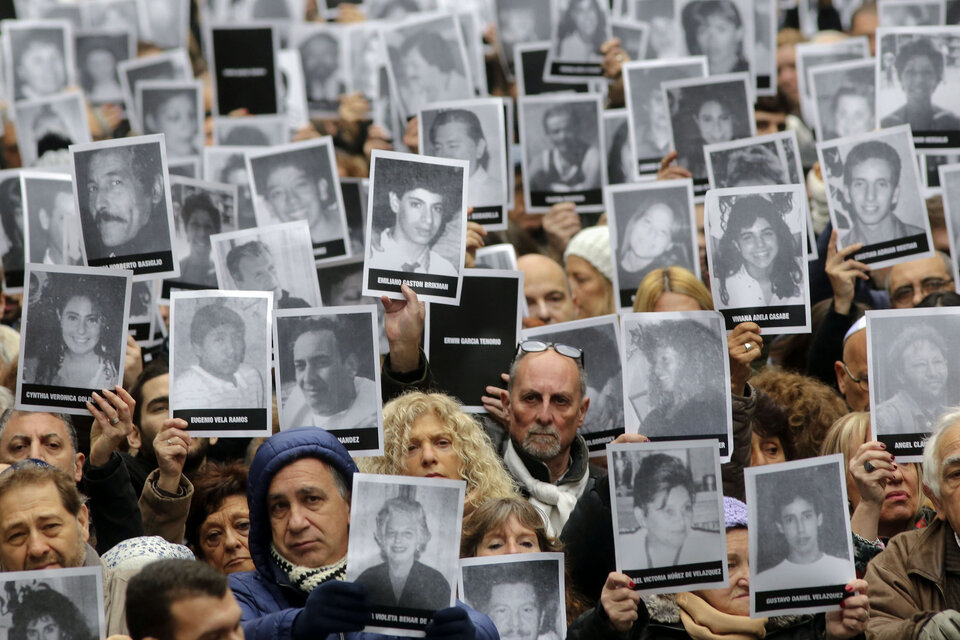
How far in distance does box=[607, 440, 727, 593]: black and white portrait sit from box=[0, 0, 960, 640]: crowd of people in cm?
1

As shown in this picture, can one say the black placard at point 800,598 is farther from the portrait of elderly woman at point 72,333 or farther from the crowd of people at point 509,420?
the portrait of elderly woman at point 72,333

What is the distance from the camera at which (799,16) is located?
12.2 metres

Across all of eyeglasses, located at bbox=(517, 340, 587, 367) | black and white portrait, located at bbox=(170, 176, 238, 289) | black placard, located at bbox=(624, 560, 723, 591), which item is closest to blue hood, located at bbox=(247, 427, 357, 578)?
black placard, located at bbox=(624, 560, 723, 591)

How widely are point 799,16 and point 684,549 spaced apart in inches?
322

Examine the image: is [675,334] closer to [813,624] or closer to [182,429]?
[813,624]

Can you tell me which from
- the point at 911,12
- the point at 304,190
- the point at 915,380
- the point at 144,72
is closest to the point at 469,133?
the point at 304,190

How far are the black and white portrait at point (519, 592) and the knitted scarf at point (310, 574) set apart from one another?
17.6 inches

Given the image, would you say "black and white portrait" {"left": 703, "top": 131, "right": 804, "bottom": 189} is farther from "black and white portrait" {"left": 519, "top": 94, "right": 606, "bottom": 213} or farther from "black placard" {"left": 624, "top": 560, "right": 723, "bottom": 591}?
"black placard" {"left": 624, "top": 560, "right": 723, "bottom": 591}

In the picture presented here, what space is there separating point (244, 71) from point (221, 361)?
4.41 m

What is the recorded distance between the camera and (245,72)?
9891 millimetres

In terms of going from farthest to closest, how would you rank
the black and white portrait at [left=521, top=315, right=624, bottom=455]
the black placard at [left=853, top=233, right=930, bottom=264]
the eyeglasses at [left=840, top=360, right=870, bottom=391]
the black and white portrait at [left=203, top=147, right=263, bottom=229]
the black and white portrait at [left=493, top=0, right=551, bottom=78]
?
the black and white portrait at [left=493, top=0, right=551, bottom=78] < the black and white portrait at [left=203, top=147, right=263, bottom=229] < the black placard at [left=853, top=233, right=930, bottom=264] < the eyeglasses at [left=840, top=360, right=870, bottom=391] < the black and white portrait at [left=521, top=315, right=624, bottom=455]

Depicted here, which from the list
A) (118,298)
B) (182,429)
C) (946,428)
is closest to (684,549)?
(946,428)

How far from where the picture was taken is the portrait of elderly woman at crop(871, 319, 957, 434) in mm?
5699

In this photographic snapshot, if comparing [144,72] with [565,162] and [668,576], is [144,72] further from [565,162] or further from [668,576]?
[668,576]
